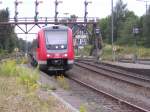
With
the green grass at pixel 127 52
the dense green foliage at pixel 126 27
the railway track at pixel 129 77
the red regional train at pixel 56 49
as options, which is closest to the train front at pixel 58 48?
the red regional train at pixel 56 49

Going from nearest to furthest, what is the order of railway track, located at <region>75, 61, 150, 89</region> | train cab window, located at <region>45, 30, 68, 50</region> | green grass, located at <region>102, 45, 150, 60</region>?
railway track, located at <region>75, 61, 150, 89</region> → train cab window, located at <region>45, 30, 68, 50</region> → green grass, located at <region>102, 45, 150, 60</region>

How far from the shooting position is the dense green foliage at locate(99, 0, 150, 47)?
4353 inches

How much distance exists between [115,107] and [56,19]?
7626 cm

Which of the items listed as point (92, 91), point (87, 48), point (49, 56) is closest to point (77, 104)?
point (92, 91)

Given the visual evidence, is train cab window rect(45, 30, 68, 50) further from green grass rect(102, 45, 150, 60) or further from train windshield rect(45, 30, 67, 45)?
green grass rect(102, 45, 150, 60)

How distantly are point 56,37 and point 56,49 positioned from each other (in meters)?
0.88

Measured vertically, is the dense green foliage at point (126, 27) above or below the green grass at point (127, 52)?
above

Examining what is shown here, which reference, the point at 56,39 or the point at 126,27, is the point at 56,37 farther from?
the point at 126,27

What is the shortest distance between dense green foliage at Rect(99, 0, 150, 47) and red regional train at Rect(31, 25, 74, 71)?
57.6 metres

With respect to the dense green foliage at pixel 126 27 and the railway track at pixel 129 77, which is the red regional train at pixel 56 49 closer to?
the railway track at pixel 129 77

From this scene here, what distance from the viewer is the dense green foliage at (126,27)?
110562 mm

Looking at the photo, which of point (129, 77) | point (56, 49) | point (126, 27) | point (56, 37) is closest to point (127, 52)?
point (126, 27)

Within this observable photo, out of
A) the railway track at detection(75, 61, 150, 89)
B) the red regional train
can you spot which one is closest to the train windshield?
the red regional train

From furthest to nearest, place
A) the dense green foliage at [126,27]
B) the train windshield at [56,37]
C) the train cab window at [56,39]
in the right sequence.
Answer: the dense green foliage at [126,27]
the train windshield at [56,37]
the train cab window at [56,39]
